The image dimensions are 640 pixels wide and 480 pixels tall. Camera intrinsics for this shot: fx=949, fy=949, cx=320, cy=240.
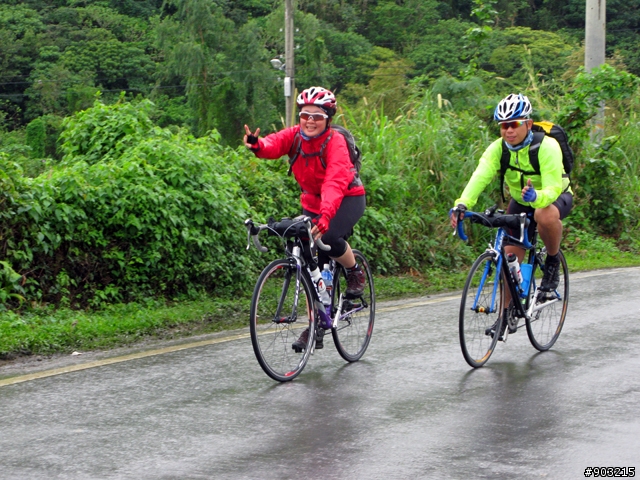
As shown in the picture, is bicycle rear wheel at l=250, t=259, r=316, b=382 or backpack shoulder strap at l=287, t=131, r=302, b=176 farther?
backpack shoulder strap at l=287, t=131, r=302, b=176

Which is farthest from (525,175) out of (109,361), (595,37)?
(595,37)

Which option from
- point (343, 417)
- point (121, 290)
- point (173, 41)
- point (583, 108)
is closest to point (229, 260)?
point (121, 290)

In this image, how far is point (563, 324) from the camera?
8.51 metres

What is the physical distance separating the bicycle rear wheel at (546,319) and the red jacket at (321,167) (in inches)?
71.5

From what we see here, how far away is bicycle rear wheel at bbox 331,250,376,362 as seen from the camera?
A: 7285mm

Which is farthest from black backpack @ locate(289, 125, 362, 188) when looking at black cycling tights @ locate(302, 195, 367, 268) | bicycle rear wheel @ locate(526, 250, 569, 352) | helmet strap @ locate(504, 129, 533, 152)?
bicycle rear wheel @ locate(526, 250, 569, 352)

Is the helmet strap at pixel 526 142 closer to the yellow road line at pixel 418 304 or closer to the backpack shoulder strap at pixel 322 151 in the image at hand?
the backpack shoulder strap at pixel 322 151

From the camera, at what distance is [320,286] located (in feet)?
22.6

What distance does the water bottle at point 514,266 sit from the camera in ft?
23.8

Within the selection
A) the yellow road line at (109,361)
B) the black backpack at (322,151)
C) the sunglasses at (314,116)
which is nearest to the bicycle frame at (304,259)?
the black backpack at (322,151)

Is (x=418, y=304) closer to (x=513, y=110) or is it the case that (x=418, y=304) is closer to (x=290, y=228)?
(x=513, y=110)

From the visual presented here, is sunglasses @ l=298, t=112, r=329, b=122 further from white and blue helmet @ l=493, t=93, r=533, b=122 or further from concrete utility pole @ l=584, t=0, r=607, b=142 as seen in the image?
concrete utility pole @ l=584, t=0, r=607, b=142

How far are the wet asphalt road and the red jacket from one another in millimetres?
1295

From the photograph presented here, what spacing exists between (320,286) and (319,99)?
53.0 inches
